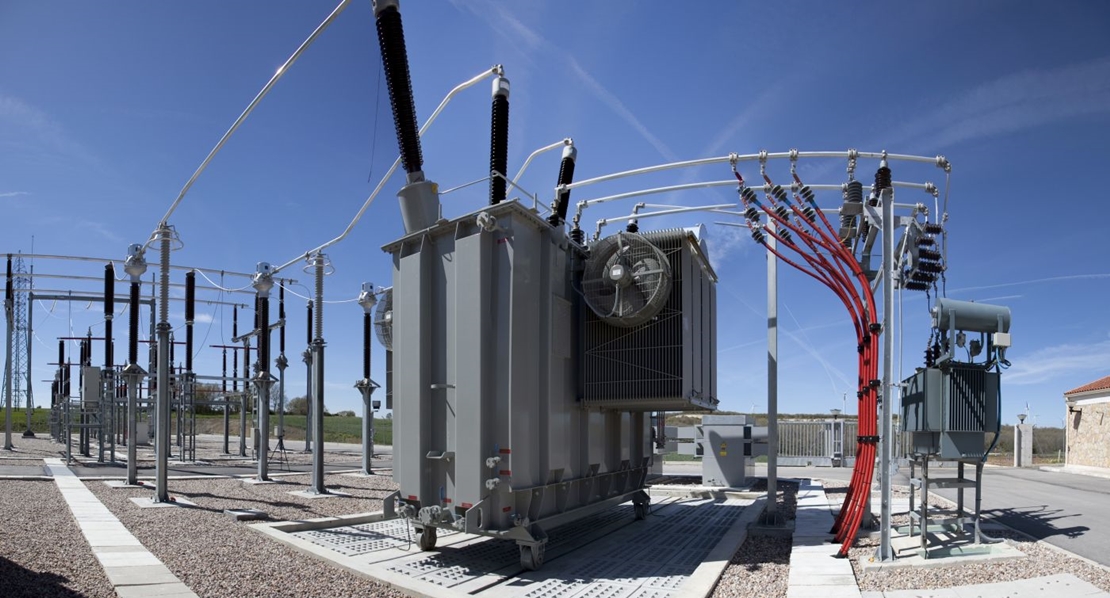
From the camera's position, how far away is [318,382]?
52.3 feet

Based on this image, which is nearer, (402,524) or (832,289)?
(832,289)

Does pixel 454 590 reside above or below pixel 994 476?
above

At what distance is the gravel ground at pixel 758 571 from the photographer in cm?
816

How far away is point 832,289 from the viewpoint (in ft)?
35.8

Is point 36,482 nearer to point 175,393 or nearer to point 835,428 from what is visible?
point 175,393

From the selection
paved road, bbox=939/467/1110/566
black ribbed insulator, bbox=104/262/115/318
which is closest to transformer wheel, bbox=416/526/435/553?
paved road, bbox=939/467/1110/566

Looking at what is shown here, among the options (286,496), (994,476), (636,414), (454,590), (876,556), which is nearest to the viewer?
(454,590)

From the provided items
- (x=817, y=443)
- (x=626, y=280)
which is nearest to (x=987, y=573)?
(x=626, y=280)

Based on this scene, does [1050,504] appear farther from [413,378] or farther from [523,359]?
[413,378]

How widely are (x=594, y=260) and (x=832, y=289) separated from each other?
3696mm

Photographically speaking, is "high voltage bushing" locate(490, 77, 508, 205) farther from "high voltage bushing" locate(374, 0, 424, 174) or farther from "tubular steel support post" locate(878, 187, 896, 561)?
"tubular steel support post" locate(878, 187, 896, 561)

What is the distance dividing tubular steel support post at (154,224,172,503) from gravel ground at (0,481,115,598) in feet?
5.50

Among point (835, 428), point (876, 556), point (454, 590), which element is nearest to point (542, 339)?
point (454, 590)

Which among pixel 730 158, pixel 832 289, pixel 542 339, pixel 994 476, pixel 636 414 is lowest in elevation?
pixel 994 476
